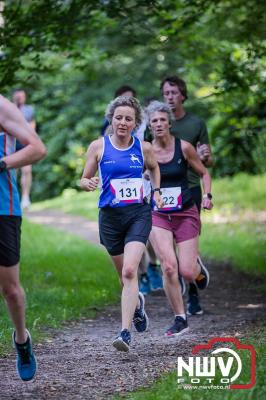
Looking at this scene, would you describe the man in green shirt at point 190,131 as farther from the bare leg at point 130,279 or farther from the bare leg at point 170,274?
the bare leg at point 130,279

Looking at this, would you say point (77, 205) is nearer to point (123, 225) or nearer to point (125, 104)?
point (125, 104)

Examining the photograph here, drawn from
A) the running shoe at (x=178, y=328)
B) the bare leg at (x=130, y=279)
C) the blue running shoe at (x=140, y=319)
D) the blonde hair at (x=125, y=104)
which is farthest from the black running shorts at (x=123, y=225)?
the running shoe at (x=178, y=328)

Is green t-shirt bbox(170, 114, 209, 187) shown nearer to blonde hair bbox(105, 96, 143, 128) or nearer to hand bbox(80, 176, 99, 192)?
blonde hair bbox(105, 96, 143, 128)

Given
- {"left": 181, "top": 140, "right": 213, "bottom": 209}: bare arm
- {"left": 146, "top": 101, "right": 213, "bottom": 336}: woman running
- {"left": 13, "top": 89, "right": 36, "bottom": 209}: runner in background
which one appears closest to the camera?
{"left": 146, "top": 101, "right": 213, "bottom": 336}: woman running

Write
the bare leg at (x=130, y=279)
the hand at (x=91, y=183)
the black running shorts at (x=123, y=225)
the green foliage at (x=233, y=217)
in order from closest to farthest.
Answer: the bare leg at (x=130, y=279) < the hand at (x=91, y=183) < the black running shorts at (x=123, y=225) < the green foliage at (x=233, y=217)

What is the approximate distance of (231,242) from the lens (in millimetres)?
15781

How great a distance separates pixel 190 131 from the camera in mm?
9539

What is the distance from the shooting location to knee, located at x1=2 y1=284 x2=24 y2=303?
18.9 feet

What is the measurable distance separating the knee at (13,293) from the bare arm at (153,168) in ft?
7.32

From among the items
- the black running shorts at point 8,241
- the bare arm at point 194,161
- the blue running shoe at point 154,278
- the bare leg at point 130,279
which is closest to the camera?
the black running shorts at point 8,241

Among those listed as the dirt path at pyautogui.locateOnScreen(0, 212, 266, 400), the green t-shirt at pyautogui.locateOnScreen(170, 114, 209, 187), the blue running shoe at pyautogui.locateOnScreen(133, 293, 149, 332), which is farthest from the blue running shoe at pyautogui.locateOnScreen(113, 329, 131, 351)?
the green t-shirt at pyautogui.locateOnScreen(170, 114, 209, 187)

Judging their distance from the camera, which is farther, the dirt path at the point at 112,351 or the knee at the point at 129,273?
the knee at the point at 129,273

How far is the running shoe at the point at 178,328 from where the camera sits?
792cm

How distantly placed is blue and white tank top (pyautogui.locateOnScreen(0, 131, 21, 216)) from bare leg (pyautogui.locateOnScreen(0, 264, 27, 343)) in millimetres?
376
